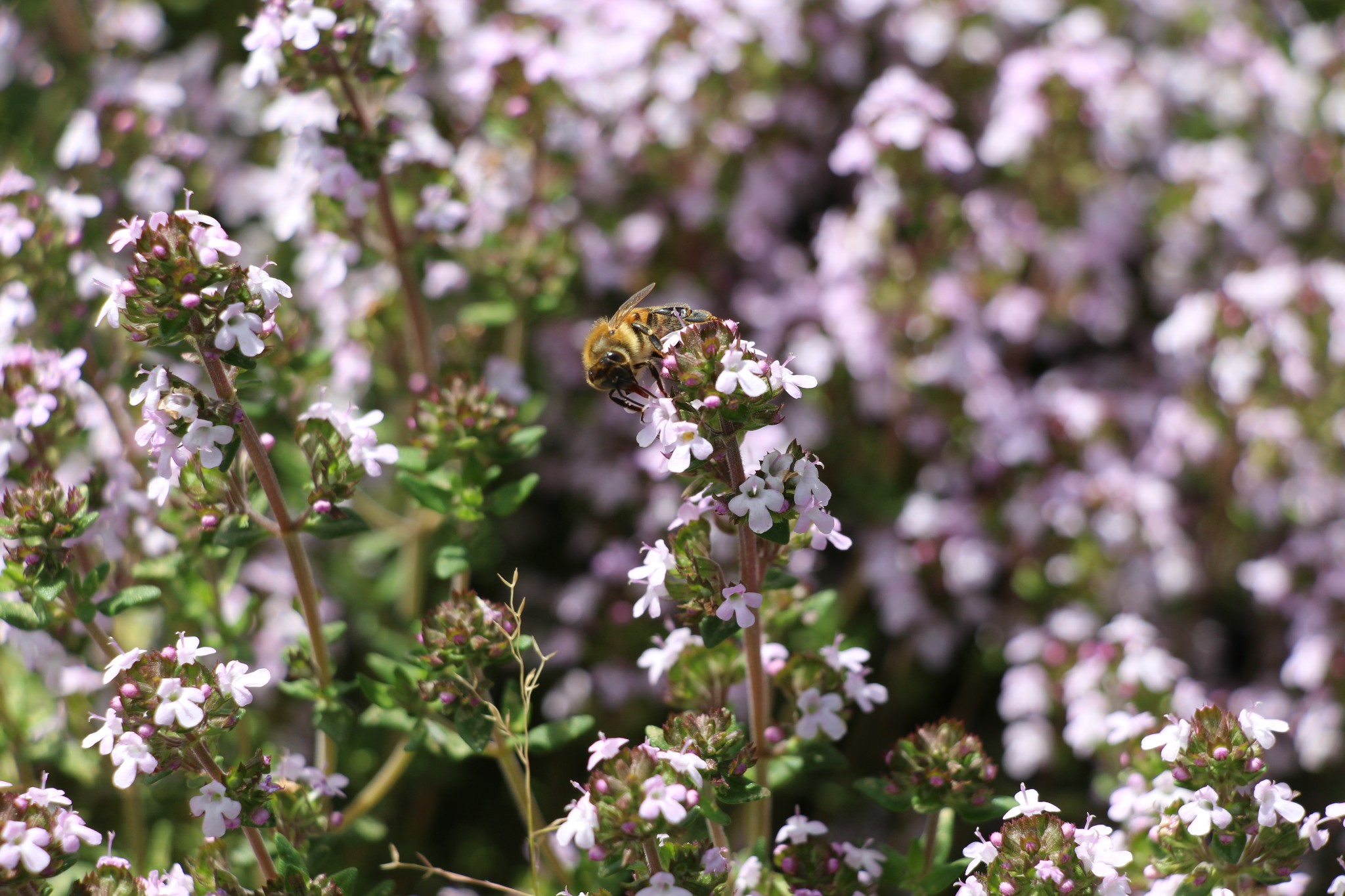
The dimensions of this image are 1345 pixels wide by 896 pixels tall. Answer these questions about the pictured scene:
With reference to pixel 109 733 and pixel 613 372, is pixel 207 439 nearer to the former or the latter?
pixel 109 733

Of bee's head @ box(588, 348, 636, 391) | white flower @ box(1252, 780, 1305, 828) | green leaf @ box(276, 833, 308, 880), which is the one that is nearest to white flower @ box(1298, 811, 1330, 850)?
white flower @ box(1252, 780, 1305, 828)

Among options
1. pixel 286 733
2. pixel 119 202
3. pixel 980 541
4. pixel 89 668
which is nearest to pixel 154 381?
pixel 89 668

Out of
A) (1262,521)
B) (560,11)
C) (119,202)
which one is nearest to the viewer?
(119,202)

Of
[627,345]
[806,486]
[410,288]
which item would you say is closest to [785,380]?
[806,486]

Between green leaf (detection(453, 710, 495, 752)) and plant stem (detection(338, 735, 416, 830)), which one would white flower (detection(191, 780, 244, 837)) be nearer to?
green leaf (detection(453, 710, 495, 752))

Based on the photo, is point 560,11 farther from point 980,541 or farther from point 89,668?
point 89,668
